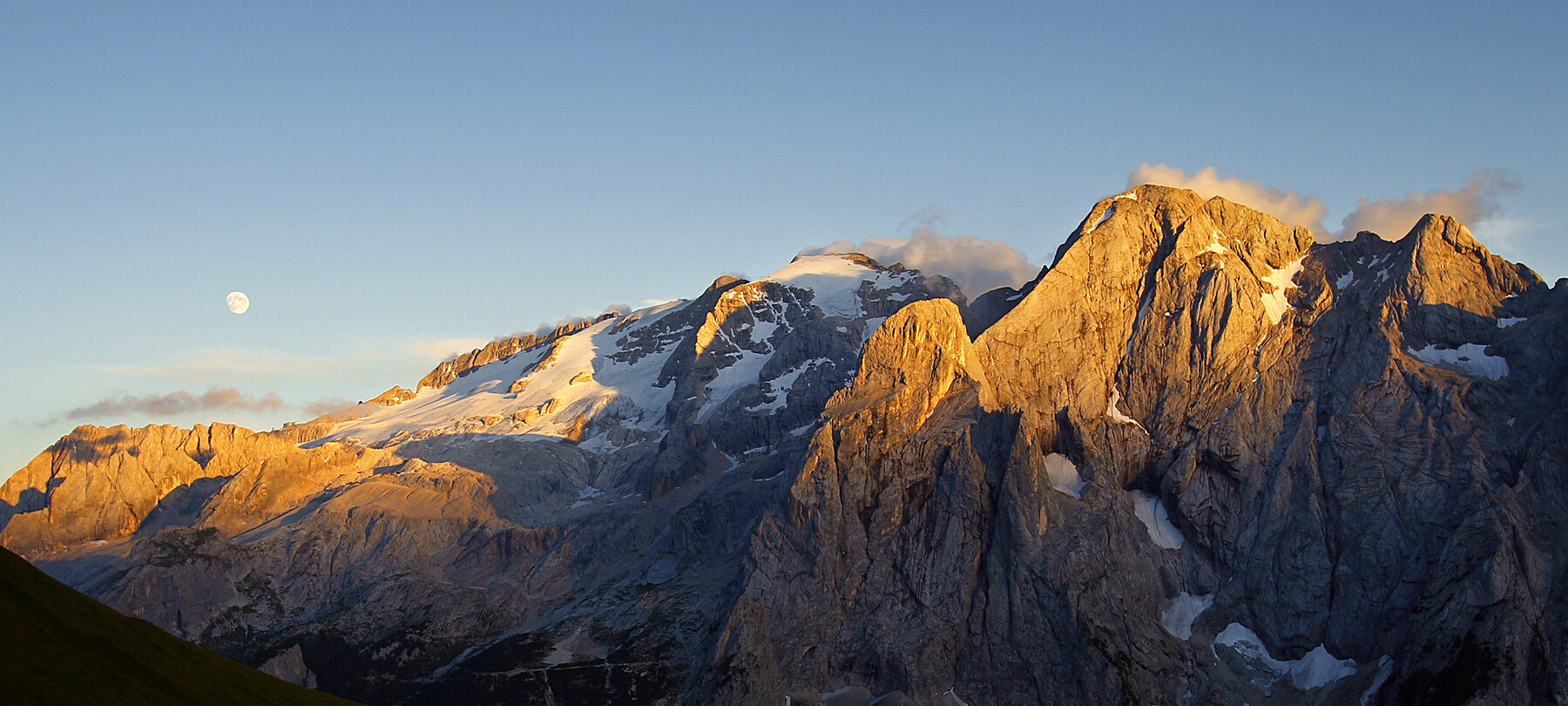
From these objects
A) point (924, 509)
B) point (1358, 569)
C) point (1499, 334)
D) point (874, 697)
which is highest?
point (1499, 334)

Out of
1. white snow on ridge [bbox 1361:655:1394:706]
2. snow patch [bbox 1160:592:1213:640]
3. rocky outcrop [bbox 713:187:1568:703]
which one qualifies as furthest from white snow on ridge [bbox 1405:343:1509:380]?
snow patch [bbox 1160:592:1213:640]

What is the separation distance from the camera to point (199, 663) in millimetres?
70250

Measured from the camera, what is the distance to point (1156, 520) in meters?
192

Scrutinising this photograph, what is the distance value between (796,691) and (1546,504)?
357 feet

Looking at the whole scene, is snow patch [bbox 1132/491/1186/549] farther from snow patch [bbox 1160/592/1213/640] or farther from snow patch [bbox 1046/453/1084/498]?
snow patch [bbox 1046/453/1084/498]

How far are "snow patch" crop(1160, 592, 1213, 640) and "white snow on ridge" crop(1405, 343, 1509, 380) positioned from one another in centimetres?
5174

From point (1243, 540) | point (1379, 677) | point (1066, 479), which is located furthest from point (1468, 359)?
point (1066, 479)

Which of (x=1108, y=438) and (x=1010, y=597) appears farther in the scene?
(x=1108, y=438)

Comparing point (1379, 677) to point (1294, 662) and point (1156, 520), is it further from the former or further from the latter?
point (1156, 520)

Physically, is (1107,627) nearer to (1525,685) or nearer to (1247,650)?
(1247,650)

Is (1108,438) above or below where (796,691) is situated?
above

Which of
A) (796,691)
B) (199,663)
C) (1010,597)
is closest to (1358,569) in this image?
(1010,597)

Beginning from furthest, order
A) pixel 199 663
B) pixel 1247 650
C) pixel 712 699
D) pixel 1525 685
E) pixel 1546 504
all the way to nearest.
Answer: pixel 712 699, pixel 1247 650, pixel 1546 504, pixel 1525 685, pixel 199 663

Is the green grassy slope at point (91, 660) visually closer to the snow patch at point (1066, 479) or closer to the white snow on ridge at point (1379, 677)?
the white snow on ridge at point (1379, 677)
